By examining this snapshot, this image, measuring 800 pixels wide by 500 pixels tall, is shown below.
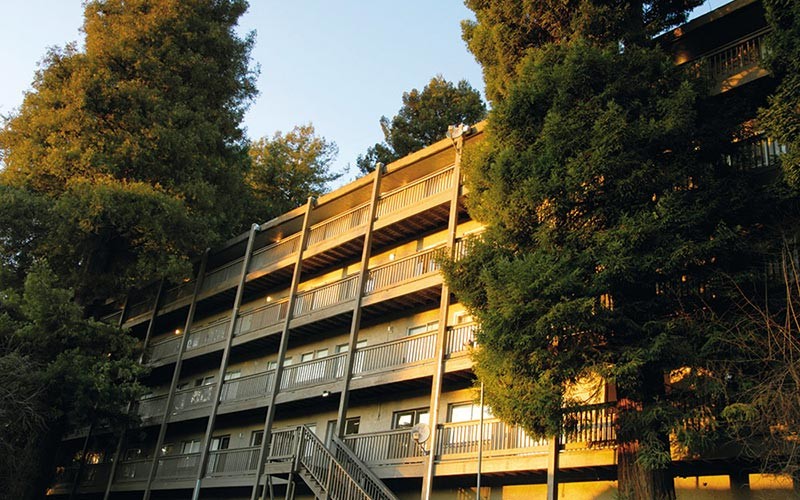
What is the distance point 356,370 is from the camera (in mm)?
22328

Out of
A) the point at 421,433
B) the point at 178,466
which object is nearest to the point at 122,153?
the point at 178,466

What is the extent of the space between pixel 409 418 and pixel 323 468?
134 inches

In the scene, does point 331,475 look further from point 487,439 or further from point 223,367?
point 223,367

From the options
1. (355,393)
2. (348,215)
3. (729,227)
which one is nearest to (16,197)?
(348,215)

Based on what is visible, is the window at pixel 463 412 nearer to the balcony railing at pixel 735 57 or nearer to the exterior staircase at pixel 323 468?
the exterior staircase at pixel 323 468

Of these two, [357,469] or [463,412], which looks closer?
[357,469]

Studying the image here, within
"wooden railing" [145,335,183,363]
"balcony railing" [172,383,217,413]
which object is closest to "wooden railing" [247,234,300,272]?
"wooden railing" [145,335,183,363]

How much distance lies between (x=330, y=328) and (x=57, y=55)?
14.7 metres

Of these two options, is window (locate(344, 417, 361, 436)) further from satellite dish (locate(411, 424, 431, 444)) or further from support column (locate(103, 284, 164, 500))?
support column (locate(103, 284, 164, 500))

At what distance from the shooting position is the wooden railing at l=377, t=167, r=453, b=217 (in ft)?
75.8

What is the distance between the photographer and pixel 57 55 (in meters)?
28.2

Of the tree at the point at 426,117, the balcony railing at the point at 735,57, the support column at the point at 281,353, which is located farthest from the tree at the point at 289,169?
the balcony railing at the point at 735,57

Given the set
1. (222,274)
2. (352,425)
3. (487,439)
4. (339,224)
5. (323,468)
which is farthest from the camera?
(222,274)

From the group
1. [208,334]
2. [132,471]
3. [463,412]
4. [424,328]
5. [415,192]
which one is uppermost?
[415,192]
